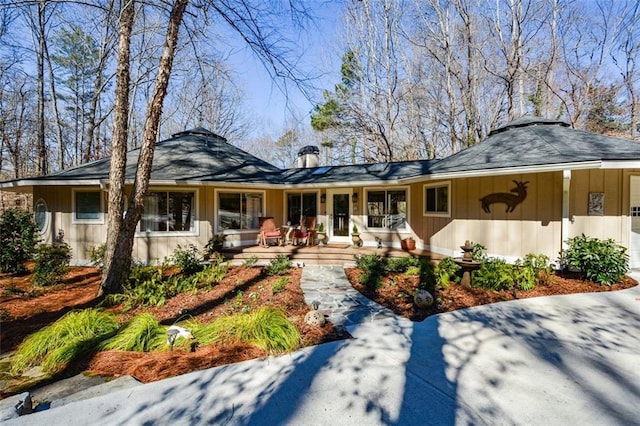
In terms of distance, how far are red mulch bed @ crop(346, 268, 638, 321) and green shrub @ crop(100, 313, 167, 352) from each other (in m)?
3.34

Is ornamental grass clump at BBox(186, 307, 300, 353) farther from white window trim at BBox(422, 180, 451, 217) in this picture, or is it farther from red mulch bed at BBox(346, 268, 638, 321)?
white window trim at BBox(422, 180, 451, 217)

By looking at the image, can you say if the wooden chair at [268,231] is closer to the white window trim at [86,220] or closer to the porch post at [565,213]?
the white window trim at [86,220]

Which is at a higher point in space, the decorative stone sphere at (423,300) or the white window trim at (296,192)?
the white window trim at (296,192)

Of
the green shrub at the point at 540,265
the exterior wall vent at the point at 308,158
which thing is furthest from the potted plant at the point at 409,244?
the exterior wall vent at the point at 308,158

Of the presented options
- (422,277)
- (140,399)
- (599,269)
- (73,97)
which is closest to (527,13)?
(599,269)

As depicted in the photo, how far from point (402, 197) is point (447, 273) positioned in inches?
152

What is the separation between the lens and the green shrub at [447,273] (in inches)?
225

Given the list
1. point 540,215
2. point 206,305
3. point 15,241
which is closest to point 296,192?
point 206,305

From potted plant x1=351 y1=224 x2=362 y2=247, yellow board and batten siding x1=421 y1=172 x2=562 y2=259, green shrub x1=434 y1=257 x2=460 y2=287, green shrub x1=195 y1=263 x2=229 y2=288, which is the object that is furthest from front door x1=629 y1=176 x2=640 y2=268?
green shrub x1=195 y1=263 x2=229 y2=288

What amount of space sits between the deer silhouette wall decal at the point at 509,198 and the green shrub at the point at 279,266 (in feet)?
16.9

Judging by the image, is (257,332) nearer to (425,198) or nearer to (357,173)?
(425,198)

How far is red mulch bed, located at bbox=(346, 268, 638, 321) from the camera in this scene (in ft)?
15.6

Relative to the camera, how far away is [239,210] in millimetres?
9484

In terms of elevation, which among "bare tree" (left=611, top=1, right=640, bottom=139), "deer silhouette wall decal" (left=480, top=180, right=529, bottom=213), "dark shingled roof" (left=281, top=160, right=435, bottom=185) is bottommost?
"deer silhouette wall decal" (left=480, top=180, right=529, bottom=213)
